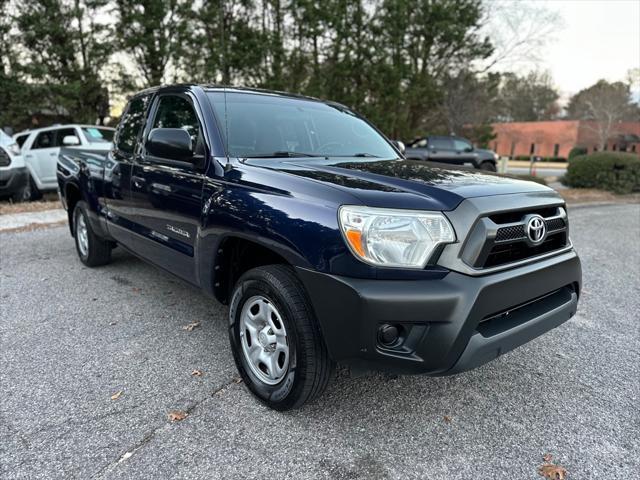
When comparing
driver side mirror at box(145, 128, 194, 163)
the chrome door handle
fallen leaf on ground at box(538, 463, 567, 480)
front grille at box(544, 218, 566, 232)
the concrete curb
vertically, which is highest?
driver side mirror at box(145, 128, 194, 163)

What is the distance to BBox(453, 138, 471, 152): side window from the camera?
17031mm

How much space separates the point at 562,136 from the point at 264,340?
54.8 metres

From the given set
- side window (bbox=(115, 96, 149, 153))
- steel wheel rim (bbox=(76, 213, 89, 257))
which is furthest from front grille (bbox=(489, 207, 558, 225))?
steel wheel rim (bbox=(76, 213, 89, 257))

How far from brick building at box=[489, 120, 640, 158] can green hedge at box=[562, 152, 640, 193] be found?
32510 mm

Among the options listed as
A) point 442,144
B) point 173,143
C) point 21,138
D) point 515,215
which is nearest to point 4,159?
point 21,138

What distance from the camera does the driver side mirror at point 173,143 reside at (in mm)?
2941

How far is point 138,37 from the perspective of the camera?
14.8m

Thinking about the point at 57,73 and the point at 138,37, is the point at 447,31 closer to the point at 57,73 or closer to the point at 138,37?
the point at 138,37

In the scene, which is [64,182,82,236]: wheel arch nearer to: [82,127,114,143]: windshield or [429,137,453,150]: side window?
[82,127,114,143]: windshield

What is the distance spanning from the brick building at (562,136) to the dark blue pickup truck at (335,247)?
46.2 m

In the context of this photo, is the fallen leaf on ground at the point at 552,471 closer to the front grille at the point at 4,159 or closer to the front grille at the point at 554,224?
the front grille at the point at 554,224

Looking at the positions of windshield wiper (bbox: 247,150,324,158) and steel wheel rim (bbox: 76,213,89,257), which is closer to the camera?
windshield wiper (bbox: 247,150,324,158)

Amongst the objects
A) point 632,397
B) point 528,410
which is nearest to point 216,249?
point 528,410

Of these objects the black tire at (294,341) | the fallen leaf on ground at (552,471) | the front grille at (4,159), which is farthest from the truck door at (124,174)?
the front grille at (4,159)
